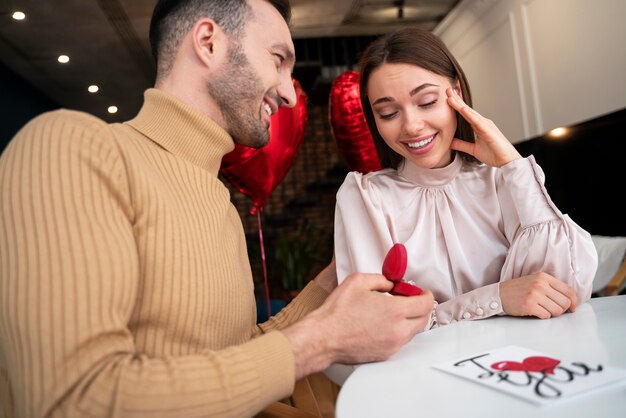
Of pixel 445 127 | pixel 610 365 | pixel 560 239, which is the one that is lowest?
pixel 610 365

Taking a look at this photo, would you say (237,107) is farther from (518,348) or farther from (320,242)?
(320,242)

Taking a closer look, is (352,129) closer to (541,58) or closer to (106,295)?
(541,58)

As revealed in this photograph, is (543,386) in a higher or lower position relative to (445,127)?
lower

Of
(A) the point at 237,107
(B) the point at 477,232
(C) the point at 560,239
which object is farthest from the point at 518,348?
(A) the point at 237,107

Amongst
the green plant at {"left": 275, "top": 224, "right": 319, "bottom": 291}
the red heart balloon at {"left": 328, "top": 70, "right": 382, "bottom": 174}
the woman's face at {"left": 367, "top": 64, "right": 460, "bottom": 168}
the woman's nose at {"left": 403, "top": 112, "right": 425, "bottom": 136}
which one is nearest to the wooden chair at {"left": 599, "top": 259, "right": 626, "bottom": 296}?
the red heart balloon at {"left": 328, "top": 70, "right": 382, "bottom": 174}

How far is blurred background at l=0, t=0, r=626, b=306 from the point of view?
3.22 m

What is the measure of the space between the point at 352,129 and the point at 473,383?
7.61 ft

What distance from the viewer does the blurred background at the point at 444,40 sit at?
127 inches

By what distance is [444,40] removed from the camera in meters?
5.84

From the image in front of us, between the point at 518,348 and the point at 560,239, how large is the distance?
1.77 ft

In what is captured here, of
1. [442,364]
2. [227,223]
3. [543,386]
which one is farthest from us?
[227,223]

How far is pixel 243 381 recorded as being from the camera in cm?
70

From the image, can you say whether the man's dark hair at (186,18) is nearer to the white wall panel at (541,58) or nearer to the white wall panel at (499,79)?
the white wall panel at (541,58)

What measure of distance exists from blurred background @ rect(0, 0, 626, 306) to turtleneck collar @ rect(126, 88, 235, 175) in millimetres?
1959
